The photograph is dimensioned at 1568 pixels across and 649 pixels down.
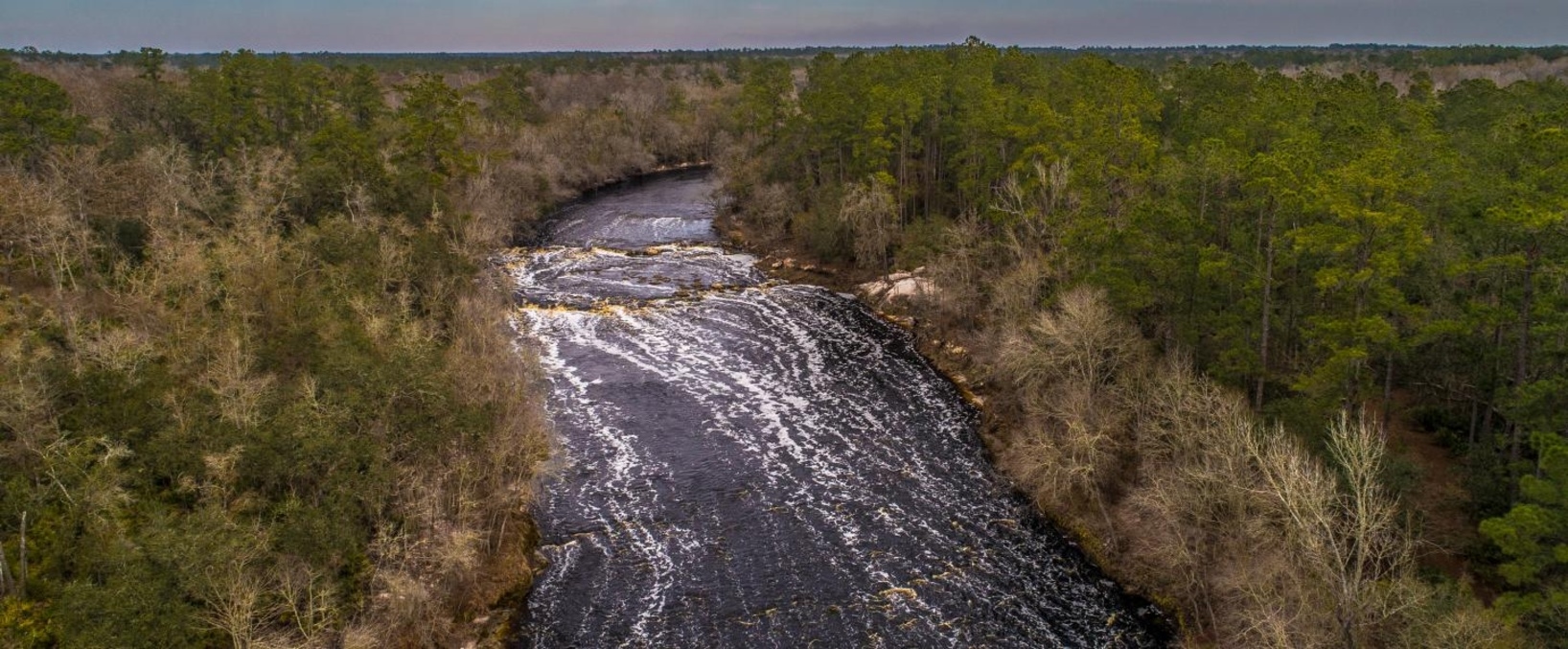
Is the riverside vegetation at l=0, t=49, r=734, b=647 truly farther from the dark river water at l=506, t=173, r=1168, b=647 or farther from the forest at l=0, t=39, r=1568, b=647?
the dark river water at l=506, t=173, r=1168, b=647

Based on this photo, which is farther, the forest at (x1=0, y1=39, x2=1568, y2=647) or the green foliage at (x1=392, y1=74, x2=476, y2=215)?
the green foliage at (x1=392, y1=74, x2=476, y2=215)

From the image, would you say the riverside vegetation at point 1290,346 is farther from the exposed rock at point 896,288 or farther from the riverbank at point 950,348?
the exposed rock at point 896,288

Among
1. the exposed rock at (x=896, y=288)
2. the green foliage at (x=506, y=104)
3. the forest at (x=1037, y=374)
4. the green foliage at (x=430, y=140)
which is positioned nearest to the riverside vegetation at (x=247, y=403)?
the forest at (x=1037, y=374)

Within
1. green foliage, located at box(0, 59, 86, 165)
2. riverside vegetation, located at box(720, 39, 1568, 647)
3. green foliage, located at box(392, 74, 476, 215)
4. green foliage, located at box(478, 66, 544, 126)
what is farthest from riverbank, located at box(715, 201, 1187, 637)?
green foliage, located at box(0, 59, 86, 165)

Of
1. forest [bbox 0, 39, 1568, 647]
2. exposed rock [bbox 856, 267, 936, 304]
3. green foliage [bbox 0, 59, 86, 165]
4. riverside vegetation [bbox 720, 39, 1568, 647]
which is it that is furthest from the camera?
exposed rock [bbox 856, 267, 936, 304]

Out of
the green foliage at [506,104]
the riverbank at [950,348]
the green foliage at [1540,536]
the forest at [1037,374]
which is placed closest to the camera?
the green foliage at [1540,536]

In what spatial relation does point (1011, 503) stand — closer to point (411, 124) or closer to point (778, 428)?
point (778, 428)

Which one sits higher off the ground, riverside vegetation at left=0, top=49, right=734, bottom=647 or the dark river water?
riverside vegetation at left=0, top=49, right=734, bottom=647
